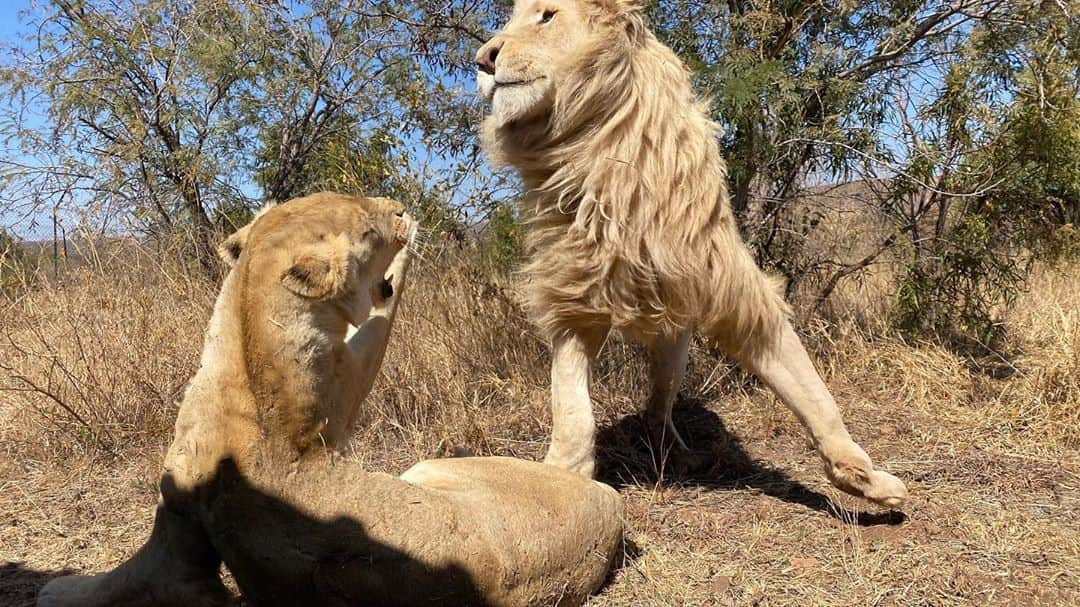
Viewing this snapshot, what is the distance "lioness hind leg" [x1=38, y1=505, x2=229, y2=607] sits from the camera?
7.89 ft

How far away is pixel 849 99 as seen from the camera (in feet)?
17.7

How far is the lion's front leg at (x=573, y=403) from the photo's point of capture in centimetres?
366

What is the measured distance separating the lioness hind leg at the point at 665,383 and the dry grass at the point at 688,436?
0.16 meters

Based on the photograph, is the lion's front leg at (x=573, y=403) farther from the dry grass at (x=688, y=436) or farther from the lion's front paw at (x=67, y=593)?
the lion's front paw at (x=67, y=593)

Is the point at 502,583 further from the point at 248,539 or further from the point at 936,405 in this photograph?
the point at 936,405

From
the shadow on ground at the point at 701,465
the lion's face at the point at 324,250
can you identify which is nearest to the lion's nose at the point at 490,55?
the lion's face at the point at 324,250

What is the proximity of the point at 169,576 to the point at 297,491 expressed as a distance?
0.43 metres

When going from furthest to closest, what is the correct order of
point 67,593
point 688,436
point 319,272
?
point 688,436 → point 67,593 → point 319,272

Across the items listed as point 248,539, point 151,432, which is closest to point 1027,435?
point 248,539

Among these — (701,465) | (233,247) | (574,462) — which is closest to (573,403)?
(574,462)

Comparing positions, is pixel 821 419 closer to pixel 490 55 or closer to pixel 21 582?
pixel 490 55

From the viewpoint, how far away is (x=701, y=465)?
4637mm

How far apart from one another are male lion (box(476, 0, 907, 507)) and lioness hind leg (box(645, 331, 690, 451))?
64 centimetres

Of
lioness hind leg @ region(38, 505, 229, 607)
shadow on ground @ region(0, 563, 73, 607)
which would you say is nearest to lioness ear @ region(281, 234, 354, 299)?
lioness hind leg @ region(38, 505, 229, 607)
